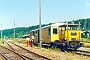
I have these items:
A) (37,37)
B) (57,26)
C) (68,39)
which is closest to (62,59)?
(68,39)

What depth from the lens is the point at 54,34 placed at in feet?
82.2

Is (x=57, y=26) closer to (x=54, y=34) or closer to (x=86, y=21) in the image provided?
(x=54, y=34)

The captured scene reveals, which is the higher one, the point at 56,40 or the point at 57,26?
the point at 57,26

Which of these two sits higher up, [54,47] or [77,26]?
[77,26]

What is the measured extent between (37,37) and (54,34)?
10413 millimetres

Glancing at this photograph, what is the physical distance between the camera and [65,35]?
23.3m

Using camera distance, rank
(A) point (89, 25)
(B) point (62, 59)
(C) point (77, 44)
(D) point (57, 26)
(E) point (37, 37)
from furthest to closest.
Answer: (A) point (89, 25) < (E) point (37, 37) < (D) point (57, 26) < (C) point (77, 44) < (B) point (62, 59)

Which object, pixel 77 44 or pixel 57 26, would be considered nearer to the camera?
pixel 77 44

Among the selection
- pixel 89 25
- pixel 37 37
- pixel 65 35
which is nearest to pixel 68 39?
pixel 65 35

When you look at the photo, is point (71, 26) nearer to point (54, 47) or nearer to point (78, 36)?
point (78, 36)

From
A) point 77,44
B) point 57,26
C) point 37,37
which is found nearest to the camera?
point 77,44

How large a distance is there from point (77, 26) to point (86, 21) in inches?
4355

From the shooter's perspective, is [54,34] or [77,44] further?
[54,34]

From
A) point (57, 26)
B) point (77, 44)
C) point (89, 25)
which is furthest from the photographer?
point (89, 25)
